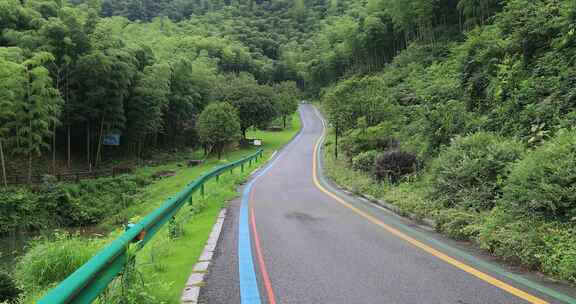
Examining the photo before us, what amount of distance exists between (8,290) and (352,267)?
438 centimetres

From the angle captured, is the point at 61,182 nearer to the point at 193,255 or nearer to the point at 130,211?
the point at 130,211

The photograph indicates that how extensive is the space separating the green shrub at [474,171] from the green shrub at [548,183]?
2.66 ft

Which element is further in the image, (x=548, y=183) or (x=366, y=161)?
(x=366, y=161)

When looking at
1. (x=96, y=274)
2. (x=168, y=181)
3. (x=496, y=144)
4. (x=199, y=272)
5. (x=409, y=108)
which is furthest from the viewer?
(x=168, y=181)

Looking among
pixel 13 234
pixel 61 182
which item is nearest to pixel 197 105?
pixel 61 182

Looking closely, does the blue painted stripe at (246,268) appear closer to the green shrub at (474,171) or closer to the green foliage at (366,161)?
the green shrub at (474,171)

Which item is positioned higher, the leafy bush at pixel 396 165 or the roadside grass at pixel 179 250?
→ the leafy bush at pixel 396 165

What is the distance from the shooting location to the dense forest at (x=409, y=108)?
6.41 meters

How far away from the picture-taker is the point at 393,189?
1174 cm

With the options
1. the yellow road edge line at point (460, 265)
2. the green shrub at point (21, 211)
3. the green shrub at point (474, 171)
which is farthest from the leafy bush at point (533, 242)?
the green shrub at point (21, 211)

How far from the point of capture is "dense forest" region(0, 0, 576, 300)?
21.0ft

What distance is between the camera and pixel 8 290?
522cm

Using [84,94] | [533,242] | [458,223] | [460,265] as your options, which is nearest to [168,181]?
[84,94]

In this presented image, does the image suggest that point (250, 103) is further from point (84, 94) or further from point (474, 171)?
point (474, 171)
